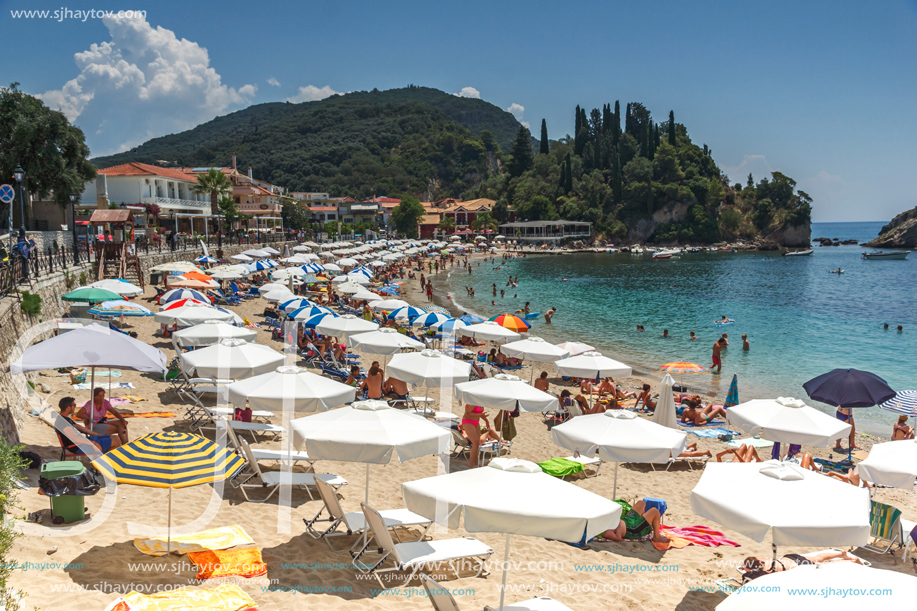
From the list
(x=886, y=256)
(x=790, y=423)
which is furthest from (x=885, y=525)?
(x=886, y=256)

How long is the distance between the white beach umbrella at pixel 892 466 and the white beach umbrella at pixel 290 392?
261 inches

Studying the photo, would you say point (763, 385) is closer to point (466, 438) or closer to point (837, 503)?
point (466, 438)

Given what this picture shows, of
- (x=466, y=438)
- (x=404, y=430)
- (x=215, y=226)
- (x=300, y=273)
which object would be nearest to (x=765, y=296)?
(x=300, y=273)

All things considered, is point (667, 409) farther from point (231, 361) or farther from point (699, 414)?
point (231, 361)

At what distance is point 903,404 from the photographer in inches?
Answer: 429

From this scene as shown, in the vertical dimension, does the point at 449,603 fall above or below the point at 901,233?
below

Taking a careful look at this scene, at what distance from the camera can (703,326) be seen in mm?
30656

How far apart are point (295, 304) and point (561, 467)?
1151 cm

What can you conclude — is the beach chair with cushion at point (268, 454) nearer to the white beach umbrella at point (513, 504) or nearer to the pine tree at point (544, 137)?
the white beach umbrella at point (513, 504)

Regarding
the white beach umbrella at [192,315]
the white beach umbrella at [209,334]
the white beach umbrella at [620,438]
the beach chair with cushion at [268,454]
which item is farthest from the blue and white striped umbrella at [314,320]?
the white beach umbrella at [620,438]

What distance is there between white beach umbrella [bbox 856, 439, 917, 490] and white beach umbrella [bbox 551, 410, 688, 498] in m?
2.21

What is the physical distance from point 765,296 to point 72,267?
4571cm

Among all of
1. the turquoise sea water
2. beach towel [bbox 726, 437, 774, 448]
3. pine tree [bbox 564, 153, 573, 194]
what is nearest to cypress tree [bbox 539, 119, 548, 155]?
pine tree [bbox 564, 153, 573, 194]

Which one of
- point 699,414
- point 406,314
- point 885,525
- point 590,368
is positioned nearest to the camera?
point 885,525
